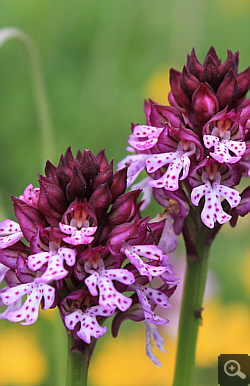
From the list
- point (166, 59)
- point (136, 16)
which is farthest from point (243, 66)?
point (136, 16)

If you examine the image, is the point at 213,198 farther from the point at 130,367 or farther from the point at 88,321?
the point at 130,367

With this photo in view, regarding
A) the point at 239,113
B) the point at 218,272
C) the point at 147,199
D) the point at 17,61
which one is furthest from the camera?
the point at 17,61

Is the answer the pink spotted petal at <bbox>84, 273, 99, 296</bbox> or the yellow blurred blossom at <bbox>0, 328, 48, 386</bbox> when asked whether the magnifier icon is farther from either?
the yellow blurred blossom at <bbox>0, 328, 48, 386</bbox>

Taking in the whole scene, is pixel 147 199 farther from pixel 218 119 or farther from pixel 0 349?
pixel 0 349

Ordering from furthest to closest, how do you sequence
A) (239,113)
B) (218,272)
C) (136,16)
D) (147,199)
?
(136,16)
(218,272)
(147,199)
(239,113)

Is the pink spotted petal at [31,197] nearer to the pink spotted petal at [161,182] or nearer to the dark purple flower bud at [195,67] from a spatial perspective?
the pink spotted petal at [161,182]

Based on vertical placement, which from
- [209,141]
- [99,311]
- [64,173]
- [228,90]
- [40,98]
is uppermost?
[40,98]

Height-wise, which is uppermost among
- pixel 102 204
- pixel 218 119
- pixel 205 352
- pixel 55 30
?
pixel 55 30

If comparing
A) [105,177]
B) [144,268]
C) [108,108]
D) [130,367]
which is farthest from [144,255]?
[108,108]
